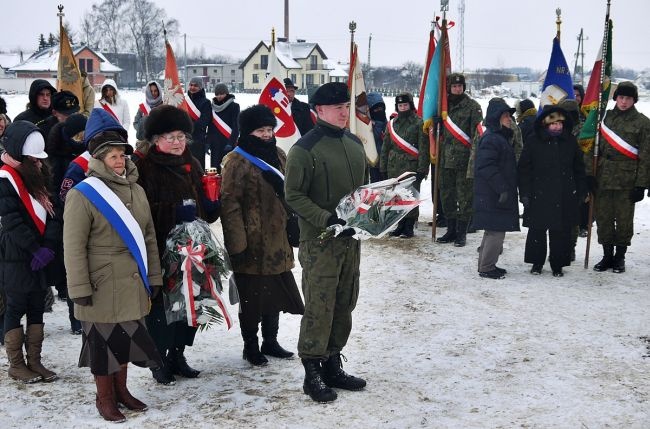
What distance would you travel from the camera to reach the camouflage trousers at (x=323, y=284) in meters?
4.47

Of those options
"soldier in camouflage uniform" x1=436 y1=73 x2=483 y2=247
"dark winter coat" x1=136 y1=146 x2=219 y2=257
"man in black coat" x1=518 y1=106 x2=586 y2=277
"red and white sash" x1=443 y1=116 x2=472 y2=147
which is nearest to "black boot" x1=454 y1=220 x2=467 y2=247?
"soldier in camouflage uniform" x1=436 y1=73 x2=483 y2=247

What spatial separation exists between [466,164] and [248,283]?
4.86 m

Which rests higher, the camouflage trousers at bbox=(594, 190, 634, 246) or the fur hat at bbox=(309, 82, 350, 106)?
the fur hat at bbox=(309, 82, 350, 106)

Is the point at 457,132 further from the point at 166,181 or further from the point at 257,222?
the point at 166,181

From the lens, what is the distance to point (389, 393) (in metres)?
4.69

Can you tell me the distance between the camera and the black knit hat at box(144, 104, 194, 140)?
4500 mm

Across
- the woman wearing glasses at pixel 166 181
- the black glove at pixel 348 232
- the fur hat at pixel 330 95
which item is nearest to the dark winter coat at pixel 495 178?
the fur hat at pixel 330 95

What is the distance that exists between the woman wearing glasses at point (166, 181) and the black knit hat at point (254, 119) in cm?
44

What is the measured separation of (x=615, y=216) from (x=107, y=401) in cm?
601

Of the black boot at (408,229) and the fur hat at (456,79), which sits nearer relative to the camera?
the fur hat at (456,79)

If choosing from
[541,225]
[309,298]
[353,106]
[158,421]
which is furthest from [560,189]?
[158,421]

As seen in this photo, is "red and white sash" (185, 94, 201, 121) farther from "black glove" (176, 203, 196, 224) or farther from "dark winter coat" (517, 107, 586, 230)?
"black glove" (176, 203, 196, 224)

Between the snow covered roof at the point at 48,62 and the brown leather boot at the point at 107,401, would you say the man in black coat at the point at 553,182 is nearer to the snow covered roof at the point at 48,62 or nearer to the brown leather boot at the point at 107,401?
the brown leather boot at the point at 107,401

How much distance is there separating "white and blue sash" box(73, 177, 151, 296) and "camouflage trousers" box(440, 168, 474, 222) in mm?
5677
